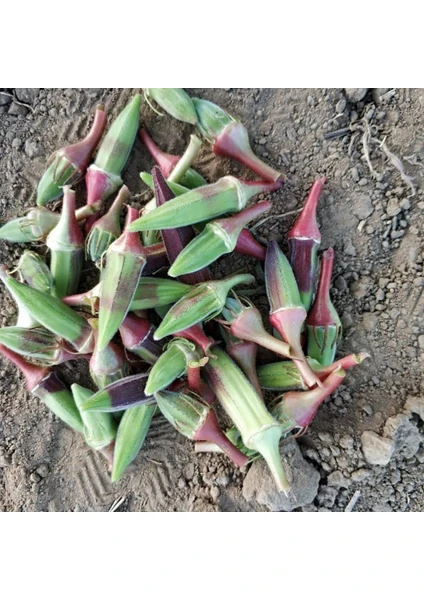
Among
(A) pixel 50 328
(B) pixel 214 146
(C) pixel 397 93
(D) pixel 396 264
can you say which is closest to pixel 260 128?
(B) pixel 214 146

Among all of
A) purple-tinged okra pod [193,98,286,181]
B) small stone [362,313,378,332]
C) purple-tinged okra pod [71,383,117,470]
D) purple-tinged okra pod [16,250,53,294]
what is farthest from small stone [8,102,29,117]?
small stone [362,313,378,332]

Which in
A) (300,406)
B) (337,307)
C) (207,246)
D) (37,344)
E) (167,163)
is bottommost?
(300,406)

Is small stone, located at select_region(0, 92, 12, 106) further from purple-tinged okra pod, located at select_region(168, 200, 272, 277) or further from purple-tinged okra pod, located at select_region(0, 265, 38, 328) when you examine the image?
purple-tinged okra pod, located at select_region(168, 200, 272, 277)

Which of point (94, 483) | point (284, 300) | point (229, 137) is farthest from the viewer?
point (94, 483)

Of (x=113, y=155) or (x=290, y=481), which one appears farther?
(x=113, y=155)

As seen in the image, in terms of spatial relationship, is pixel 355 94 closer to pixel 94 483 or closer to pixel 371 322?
pixel 371 322

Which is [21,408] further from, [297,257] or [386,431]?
[386,431]

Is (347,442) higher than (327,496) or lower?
higher

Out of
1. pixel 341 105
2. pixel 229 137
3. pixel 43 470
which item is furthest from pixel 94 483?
pixel 341 105
